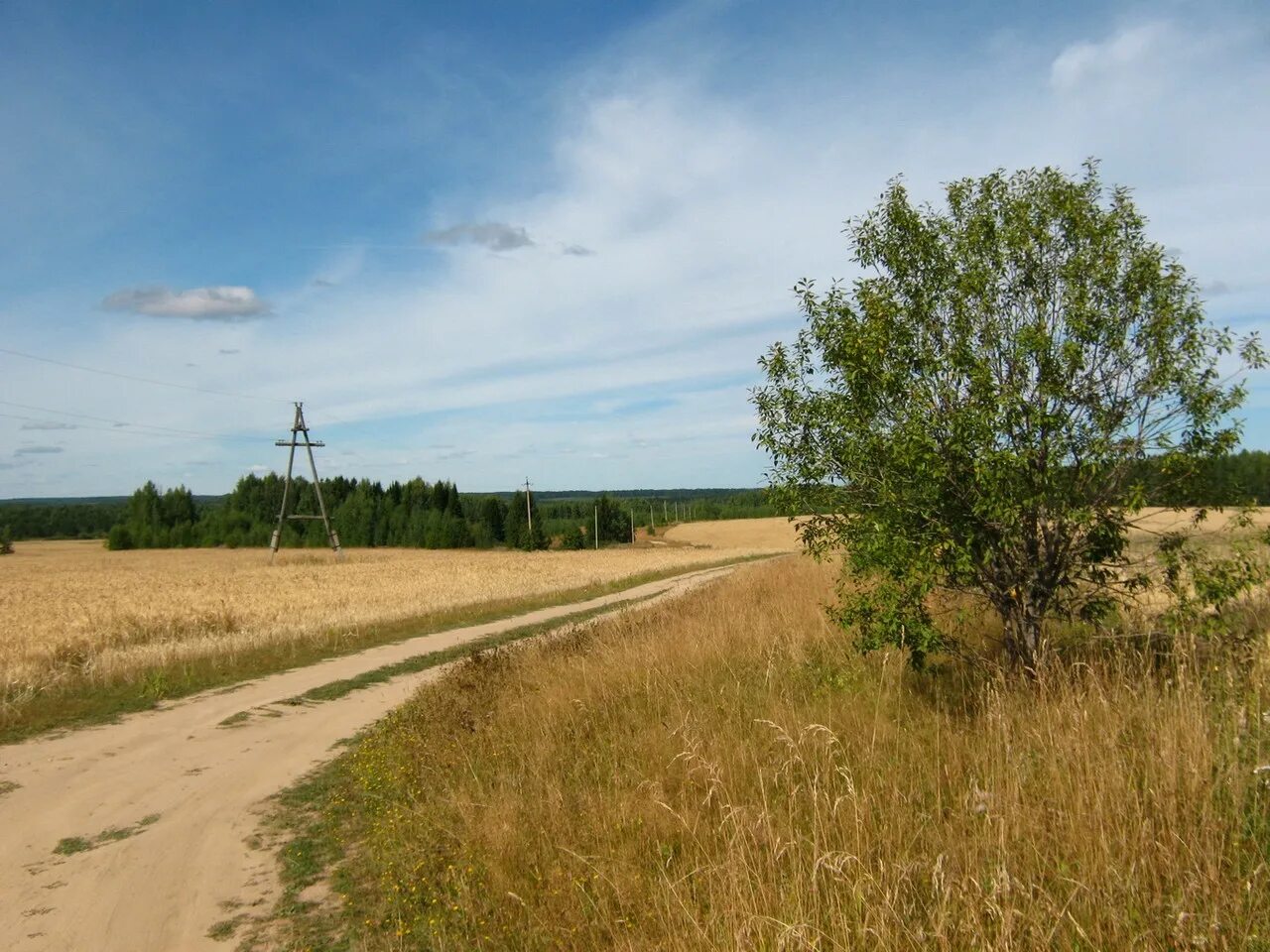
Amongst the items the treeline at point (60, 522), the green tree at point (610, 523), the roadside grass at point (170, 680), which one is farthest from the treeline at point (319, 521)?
the roadside grass at point (170, 680)

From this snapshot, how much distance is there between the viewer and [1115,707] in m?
5.31

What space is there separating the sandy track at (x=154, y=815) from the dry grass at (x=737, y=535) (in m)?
69.2

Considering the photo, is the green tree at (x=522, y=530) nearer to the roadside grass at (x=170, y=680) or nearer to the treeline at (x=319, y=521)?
the treeline at (x=319, y=521)

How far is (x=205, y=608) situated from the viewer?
24.3 meters

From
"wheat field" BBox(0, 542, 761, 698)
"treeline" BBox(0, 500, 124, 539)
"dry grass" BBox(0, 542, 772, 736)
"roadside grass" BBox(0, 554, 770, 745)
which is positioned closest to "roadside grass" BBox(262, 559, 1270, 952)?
"roadside grass" BBox(0, 554, 770, 745)

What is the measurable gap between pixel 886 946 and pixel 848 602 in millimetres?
4347

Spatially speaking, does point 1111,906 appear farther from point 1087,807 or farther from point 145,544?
point 145,544

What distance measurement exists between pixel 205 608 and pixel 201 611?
132 centimetres

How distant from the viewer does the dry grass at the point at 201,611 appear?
1533cm

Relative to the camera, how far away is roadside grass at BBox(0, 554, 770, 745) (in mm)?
11359

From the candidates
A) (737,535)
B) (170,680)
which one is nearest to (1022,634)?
(170,680)

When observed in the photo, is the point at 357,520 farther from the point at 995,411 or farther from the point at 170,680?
the point at 995,411

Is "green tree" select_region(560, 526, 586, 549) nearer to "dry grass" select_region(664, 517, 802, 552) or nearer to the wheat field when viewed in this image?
"dry grass" select_region(664, 517, 802, 552)

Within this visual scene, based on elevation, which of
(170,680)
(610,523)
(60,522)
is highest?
(60,522)
